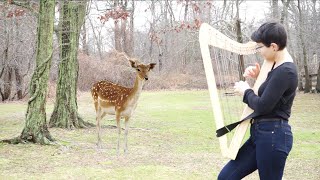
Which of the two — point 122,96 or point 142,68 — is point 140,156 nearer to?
point 122,96

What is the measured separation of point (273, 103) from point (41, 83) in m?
5.34

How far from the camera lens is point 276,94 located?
2.66 m

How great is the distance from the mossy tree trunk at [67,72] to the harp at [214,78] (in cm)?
708

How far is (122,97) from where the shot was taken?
7.32 meters

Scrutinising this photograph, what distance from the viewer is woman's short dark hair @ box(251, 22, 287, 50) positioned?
8.85 ft

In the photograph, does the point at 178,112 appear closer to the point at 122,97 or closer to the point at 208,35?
the point at 122,97

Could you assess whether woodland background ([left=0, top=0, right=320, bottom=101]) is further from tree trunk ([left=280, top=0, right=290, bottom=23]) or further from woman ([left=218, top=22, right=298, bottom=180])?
woman ([left=218, top=22, right=298, bottom=180])

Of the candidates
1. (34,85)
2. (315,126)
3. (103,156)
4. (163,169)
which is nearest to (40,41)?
(34,85)

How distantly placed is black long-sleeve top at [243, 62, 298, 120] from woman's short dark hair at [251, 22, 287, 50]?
0.13 m

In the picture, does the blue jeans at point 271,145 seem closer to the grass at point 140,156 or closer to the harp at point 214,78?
the harp at point 214,78

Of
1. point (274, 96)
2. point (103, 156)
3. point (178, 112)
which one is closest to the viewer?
point (274, 96)

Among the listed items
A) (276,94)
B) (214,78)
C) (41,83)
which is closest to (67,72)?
(41,83)

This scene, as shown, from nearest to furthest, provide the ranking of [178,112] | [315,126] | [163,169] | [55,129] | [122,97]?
1. [163,169]
2. [122,97]
3. [55,129]
4. [315,126]
5. [178,112]

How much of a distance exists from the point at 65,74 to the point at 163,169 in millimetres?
4518
